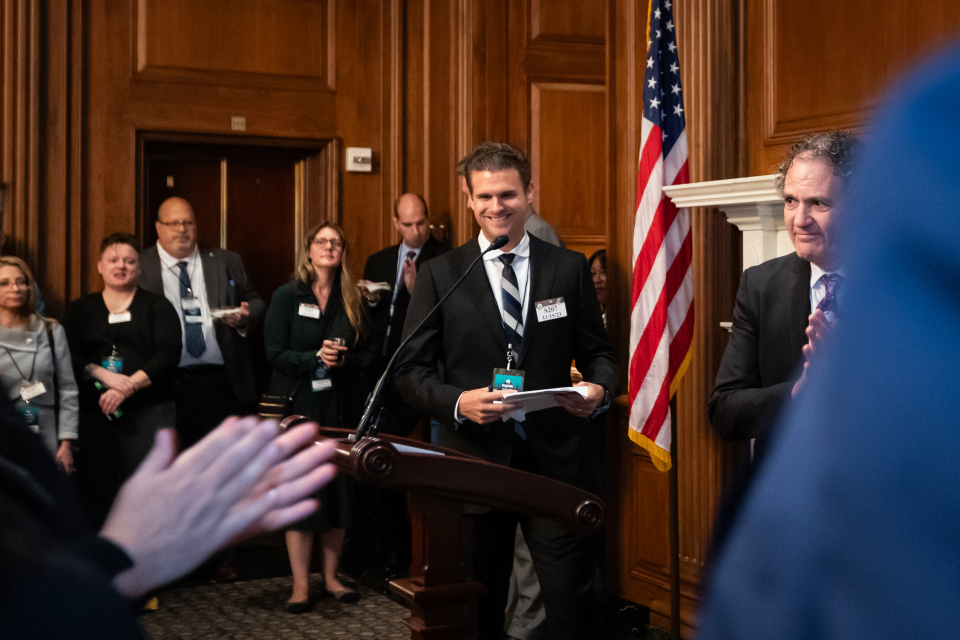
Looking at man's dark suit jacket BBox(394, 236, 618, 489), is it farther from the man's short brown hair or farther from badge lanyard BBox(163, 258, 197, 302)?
badge lanyard BBox(163, 258, 197, 302)

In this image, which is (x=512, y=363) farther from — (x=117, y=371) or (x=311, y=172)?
(x=311, y=172)

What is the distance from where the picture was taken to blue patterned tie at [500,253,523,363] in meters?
3.03

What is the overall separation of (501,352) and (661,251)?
898 mm

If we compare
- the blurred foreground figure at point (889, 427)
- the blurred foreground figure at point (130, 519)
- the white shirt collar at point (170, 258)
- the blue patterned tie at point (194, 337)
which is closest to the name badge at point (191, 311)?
the blue patterned tie at point (194, 337)

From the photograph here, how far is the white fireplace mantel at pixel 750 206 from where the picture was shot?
10.7ft

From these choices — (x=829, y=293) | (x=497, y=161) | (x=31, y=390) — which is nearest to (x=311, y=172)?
(x=31, y=390)

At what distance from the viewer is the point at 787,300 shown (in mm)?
2455

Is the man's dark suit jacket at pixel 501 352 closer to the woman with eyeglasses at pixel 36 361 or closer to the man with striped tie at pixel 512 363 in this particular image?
the man with striped tie at pixel 512 363

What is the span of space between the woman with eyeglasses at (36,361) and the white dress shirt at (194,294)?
648mm

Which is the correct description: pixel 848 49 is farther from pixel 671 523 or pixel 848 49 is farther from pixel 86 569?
pixel 86 569

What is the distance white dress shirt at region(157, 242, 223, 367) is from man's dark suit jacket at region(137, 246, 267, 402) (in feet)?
0.08

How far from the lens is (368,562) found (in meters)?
5.46

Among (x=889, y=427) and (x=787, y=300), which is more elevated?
(x=787, y=300)

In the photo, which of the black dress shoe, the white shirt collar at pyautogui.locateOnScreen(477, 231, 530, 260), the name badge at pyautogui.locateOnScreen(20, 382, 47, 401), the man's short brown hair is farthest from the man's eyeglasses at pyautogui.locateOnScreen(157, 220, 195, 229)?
the white shirt collar at pyautogui.locateOnScreen(477, 231, 530, 260)
